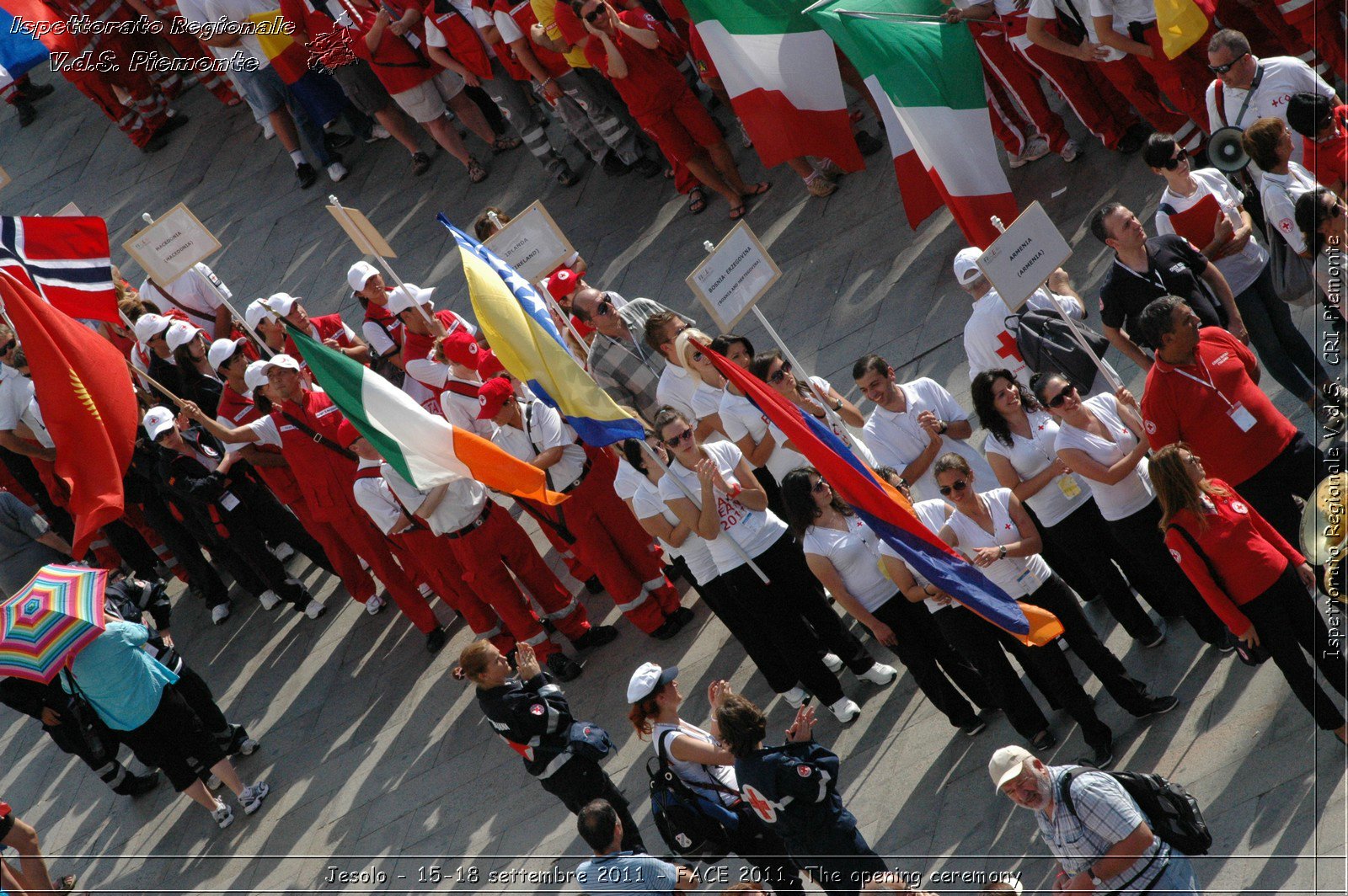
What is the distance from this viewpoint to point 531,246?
943 cm

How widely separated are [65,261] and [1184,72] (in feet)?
23.6

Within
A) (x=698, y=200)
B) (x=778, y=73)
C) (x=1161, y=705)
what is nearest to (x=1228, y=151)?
(x=1161, y=705)

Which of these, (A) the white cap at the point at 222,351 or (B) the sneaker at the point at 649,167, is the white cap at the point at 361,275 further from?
(B) the sneaker at the point at 649,167

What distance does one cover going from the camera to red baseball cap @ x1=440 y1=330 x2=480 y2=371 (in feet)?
30.5

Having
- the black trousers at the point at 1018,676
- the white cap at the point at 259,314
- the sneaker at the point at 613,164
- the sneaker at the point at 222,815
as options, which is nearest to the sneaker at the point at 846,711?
the black trousers at the point at 1018,676

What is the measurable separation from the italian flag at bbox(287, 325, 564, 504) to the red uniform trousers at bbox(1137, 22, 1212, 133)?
471 centimetres


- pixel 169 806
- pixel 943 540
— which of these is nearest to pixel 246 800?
pixel 169 806

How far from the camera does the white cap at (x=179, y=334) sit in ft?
35.4

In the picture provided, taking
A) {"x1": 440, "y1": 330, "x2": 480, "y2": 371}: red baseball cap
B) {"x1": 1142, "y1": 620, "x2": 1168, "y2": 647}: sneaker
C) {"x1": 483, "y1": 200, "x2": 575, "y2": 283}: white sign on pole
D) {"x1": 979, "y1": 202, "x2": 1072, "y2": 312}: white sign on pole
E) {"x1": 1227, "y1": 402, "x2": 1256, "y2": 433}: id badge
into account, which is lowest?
{"x1": 1142, "y1": 620, "x2": 1168, "y2": 647}: sneaker

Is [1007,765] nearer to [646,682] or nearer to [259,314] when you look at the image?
[646,682]

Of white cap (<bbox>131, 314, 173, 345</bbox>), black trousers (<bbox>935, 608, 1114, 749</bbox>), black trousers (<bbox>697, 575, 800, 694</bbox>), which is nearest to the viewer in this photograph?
black trousers (<bbox>935, 608, 1114, 749</bbox>)

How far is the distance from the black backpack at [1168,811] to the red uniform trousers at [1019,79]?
5898 millimetres

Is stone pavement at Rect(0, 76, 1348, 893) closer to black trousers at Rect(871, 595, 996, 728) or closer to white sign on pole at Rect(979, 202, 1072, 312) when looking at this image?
black trousers at Rect(871, 595, 996, 728)

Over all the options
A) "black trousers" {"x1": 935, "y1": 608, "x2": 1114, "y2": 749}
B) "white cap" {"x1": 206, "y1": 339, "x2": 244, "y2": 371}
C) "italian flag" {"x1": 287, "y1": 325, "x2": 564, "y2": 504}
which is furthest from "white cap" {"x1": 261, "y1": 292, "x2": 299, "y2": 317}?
"black trousers" {"x1": 935, "y1": 608, "x2": 1114, "y2": 749}
